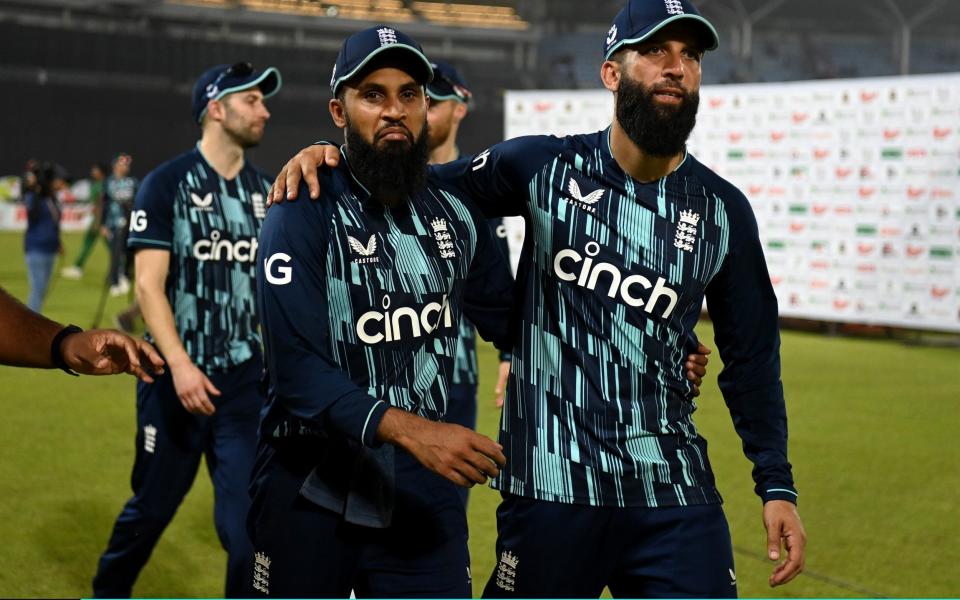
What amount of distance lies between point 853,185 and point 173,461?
38.8 ft

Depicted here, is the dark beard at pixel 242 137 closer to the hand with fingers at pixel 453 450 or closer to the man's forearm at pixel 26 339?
the man's forearm at pixel 26 339

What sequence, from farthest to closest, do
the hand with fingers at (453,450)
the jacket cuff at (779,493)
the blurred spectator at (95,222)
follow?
the blurred spectator at (95,222)
the jacket cuff at (779,493)
the hand with fingers at (453,450)

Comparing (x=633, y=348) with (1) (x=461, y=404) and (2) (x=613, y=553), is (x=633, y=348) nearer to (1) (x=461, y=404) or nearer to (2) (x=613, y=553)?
(2) (x=613, y=553)

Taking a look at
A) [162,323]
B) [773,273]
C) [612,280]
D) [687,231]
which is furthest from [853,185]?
[612,280]

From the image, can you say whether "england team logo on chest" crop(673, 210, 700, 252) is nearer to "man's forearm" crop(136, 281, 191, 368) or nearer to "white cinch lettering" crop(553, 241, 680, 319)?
"white cinch lettering" crop(553, 241, 680, 319)

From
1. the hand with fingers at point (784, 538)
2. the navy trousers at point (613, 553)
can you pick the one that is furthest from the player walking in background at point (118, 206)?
the hand with fingers at point (784, 538)

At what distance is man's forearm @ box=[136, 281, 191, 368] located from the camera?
4.86 meters

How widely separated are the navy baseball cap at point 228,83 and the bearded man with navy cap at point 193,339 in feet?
0.46

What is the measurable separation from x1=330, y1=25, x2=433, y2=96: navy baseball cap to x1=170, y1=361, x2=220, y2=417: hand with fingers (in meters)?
2.04

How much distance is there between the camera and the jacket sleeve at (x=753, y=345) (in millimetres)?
3289

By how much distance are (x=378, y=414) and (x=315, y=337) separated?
29 centimetres

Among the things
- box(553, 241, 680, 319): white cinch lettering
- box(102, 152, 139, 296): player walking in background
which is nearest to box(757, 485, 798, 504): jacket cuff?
box(553, 241, 680, 319): white cinch lettering

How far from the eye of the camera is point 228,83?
17.8 feet

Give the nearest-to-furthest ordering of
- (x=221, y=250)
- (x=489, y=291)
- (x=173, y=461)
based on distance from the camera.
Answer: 1. (x=489, y=291)
2. (x=173, y=461)
3. (x=221, y=250)
